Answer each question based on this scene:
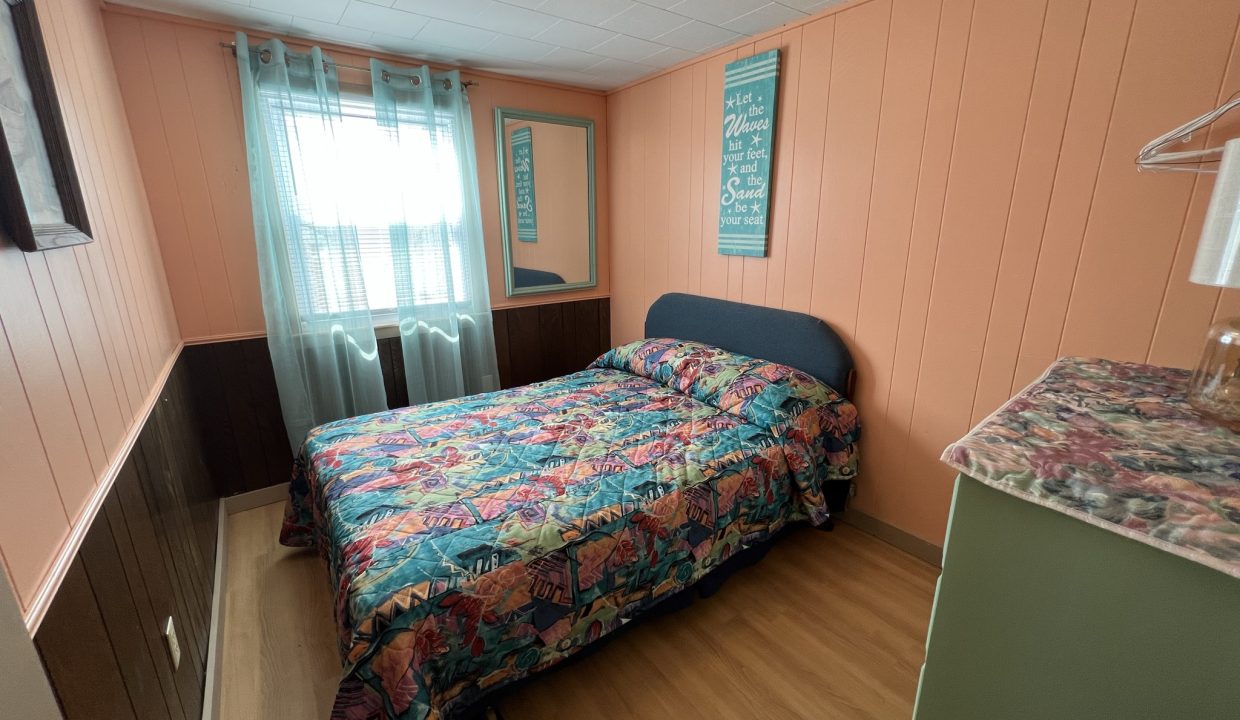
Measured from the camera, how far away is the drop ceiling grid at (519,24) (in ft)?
6.76

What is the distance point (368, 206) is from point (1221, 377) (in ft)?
10.4

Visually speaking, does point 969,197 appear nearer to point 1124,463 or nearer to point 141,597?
point 1124,463

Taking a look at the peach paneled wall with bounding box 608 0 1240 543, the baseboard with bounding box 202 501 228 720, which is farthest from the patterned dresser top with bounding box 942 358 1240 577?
the baseboard with bounding box 202 501 228 720

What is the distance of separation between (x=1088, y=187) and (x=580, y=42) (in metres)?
2.15

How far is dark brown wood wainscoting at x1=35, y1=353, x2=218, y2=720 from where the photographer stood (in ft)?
2.62

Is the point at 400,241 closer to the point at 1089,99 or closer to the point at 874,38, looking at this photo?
the point at 874,38

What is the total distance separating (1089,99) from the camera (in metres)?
1.56

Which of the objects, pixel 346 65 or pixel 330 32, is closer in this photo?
pixel 330 32

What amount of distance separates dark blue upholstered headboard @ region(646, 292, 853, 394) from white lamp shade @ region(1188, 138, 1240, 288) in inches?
55.3

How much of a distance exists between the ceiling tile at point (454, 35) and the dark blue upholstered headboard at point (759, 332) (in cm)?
167

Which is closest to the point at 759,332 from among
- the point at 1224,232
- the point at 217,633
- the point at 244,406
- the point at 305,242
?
the point at 1224,232

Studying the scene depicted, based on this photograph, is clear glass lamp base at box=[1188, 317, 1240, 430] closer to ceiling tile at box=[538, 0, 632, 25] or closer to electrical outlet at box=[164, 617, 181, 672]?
ceiling tile at box=[538, 0, 632, 25]

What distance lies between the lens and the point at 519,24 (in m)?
2.24

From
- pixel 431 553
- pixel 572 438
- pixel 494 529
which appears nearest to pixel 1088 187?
pixel 572 438
